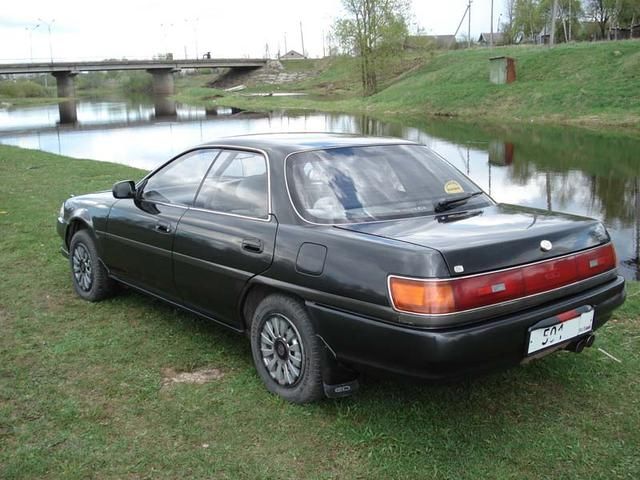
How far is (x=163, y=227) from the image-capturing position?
4.45 meters

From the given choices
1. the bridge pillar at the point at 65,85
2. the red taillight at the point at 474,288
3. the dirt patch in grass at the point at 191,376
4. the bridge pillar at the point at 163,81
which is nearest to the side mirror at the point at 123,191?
the dirt patch in grass at the point at 191,376

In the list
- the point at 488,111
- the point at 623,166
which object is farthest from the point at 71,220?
the point at 488,111

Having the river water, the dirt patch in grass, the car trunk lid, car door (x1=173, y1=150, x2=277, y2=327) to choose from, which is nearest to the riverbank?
the river water

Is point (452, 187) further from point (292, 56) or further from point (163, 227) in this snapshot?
point (292, 56)

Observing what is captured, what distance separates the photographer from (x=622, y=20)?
6341 cm

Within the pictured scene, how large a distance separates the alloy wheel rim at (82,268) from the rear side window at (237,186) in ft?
5.46

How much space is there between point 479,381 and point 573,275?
915mm

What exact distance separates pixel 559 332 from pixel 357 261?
109cm

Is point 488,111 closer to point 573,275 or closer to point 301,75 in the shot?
point 573,275

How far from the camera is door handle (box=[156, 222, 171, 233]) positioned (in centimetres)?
439

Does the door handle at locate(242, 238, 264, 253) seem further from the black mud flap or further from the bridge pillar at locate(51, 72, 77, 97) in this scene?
the bridge pillar at locate(51, 72, 77, 97)

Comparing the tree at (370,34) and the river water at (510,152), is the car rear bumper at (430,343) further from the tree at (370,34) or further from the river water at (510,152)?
the tree at (370,34)

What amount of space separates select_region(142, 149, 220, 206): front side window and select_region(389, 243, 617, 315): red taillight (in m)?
1.98

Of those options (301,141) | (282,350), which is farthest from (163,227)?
(282,350)
